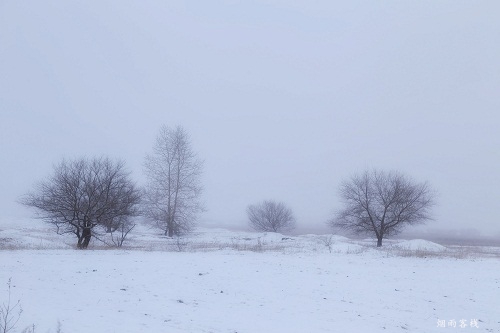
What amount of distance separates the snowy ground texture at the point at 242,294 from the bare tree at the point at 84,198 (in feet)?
23.8

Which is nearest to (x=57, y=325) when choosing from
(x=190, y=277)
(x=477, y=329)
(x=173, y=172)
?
(x=190, y=277)

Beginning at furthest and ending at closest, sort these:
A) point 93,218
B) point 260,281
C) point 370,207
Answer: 1. point 370,207
2. point 93,218
3. point 260,281

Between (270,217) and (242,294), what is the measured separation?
167ft

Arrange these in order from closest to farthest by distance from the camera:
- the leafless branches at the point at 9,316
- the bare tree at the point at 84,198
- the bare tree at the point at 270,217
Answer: the leafless branches at the point at 9,316, the bare tree at the point at 84,198, the bare tree at the point at 270,217

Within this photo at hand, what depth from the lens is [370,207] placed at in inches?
1586

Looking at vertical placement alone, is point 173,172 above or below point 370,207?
above

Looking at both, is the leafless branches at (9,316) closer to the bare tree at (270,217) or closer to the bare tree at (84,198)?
the bare tree at (84,198)

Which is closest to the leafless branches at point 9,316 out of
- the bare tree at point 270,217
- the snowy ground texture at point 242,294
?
the snowy ground texture at point 242,294

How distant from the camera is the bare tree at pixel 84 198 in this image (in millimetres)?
25344

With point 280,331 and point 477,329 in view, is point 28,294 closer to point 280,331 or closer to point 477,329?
point 280,331

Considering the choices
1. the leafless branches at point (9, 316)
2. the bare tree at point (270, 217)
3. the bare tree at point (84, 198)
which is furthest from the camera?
the bare tree at point (270, 217)

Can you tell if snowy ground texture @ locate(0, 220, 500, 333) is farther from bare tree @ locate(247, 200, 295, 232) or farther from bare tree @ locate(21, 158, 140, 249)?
bare tree @ locate(247, 200, 295, 232)

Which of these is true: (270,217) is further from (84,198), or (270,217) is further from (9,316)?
(9,316)

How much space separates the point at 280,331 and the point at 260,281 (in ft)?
16.6
